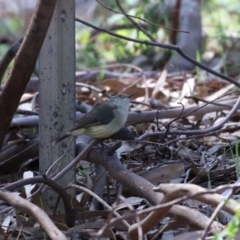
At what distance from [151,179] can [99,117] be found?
39 centimetres

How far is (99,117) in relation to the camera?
9.94 feet

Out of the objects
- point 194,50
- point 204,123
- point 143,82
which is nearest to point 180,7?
point 194,50

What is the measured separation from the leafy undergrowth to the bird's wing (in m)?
0.15

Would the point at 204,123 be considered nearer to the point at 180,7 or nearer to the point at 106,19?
the point at 180,7

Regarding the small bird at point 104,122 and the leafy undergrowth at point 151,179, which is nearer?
the leafy undergrowth at point 151,179

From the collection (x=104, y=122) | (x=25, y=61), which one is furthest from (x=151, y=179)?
(x=25, y=61)

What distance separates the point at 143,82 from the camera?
5359 millimetres

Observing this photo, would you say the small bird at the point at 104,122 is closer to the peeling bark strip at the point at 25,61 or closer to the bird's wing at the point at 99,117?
the bird's wing at the point at 99,117

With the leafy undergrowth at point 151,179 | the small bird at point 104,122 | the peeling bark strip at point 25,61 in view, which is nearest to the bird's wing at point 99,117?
the small bird at point 104,122

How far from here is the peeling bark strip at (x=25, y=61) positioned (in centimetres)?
238

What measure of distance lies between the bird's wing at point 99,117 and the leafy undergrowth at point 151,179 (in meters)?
0.15

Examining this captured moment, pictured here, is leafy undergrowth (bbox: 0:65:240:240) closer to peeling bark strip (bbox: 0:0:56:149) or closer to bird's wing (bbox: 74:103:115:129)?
bird's wing (bbox: 74:103:115:129)

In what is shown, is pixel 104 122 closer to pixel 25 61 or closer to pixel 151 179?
pixel 151 179

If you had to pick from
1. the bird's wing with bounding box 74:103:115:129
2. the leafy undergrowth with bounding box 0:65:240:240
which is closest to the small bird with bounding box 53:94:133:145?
the bird's wing with bounding box 74:103:115:129
